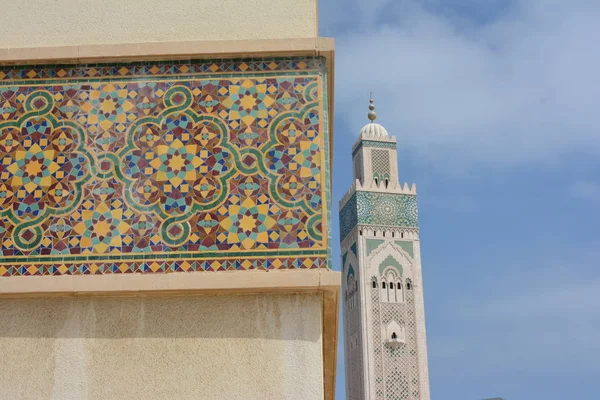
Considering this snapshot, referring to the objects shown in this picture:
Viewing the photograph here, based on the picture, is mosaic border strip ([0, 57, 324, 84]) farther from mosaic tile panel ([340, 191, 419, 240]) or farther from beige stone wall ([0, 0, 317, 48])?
mosaic tile panel ([340, 191, 419, 240])

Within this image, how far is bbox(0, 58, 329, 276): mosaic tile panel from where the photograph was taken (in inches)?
63.7

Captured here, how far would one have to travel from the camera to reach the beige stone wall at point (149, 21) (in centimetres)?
179

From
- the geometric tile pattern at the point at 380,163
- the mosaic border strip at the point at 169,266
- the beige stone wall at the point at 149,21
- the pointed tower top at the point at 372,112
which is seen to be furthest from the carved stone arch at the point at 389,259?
the mosaic border strip at the point at 169,266

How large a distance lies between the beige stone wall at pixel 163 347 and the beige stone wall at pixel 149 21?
60 centimetres

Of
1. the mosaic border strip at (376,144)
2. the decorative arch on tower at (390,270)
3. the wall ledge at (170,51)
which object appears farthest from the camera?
the mosaic border strip at (376,144)

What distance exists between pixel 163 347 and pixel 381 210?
63.7ft

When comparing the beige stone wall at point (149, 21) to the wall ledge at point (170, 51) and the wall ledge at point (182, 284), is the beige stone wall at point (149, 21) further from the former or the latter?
the wall ledge at point (182, 284)

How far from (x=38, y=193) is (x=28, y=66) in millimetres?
311

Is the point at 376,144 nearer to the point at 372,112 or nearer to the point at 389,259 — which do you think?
the point at 372,112

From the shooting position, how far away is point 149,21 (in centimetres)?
182

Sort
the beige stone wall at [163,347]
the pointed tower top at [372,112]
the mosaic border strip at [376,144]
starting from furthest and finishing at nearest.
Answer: the pointed tower top at [372,112], the mosaic border strip at [376,144], the beige stone wall at [163,347]

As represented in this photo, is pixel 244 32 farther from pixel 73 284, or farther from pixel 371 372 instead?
pixel 371 372

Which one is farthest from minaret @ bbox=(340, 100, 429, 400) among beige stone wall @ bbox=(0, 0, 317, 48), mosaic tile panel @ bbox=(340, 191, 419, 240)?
beige stone wall @ bbox=(0, 0, 317, 48)

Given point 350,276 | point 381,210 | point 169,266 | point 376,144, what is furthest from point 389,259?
point 169,266
